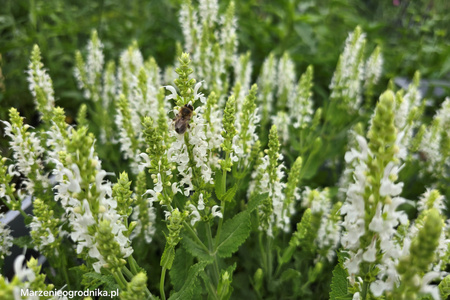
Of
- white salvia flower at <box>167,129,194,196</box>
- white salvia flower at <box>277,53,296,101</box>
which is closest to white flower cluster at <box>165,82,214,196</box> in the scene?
white salvia flower at <box>167,129,194,196</box>

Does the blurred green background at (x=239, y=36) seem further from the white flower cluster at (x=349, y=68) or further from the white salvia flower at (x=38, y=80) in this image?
the white salvia flower at (x=38, y=80)

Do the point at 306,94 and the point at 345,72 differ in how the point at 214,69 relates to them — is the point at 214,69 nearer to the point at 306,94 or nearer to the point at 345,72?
the point at 306,94

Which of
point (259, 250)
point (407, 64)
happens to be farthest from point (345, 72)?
point (407, 64)

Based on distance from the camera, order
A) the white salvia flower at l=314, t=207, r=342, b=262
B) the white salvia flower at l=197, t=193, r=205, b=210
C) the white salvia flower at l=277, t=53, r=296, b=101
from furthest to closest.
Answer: the white salvia flower at l=277, t=53, r=296, b=101 < the white salvia flower at l=314, t=207, r=342, b=262 < the white salvia flower at l=197, t=193, r=205, b=210

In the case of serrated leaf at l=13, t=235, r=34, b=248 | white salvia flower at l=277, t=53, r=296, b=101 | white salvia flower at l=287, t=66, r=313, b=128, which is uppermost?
white salvia flower at l=277, t=53, r=296, b=101

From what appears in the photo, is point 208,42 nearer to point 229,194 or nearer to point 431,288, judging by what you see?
point 229,194

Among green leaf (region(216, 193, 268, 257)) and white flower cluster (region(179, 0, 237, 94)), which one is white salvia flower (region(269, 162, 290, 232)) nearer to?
green leaf (region(216, 193, 268, 257))
